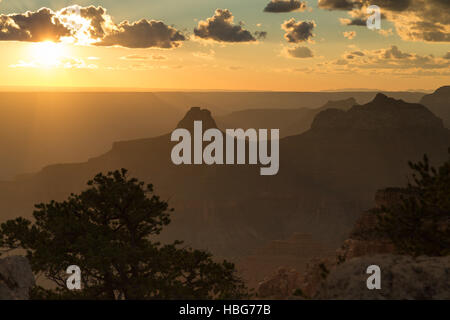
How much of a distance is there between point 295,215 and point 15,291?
163m

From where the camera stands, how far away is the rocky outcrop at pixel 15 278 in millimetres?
15055

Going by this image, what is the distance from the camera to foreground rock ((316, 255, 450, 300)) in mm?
11398

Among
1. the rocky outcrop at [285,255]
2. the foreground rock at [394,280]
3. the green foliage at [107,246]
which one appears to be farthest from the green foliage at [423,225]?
the rocky outcrop at [285,255]

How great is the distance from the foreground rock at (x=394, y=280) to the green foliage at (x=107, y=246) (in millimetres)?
8953

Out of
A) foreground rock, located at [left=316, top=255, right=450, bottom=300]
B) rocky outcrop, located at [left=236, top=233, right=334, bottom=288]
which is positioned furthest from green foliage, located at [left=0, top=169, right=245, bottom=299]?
rocky outcrop, located at [left=236, top=233, right=334, bottom=288]

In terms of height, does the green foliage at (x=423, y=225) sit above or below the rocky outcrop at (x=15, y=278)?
above

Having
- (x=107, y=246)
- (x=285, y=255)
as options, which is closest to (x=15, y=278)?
(x=107, y=246)

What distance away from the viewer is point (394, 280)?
11.7 metres

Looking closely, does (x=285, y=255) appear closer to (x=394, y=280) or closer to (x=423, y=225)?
(x=423, y=225)

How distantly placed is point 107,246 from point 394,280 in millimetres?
11460

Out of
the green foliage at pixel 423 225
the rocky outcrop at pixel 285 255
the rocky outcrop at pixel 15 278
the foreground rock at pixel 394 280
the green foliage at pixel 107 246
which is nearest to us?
the foreground rock at pixel 394 280

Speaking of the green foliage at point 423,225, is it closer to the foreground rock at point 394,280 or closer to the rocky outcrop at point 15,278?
the foreground rock at point 394,280
